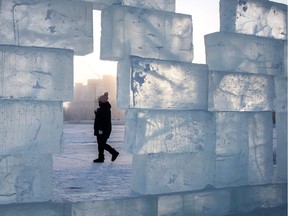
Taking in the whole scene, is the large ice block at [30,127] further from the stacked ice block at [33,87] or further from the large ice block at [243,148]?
the large ice block at [243,148]

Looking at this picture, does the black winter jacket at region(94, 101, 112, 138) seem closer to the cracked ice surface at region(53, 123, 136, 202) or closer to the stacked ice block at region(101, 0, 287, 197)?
the cracked ice surface at region(53, 123, 136, 202)

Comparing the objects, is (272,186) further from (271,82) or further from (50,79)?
(50,79)

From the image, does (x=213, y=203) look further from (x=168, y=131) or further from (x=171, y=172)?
(x=168, y=131)

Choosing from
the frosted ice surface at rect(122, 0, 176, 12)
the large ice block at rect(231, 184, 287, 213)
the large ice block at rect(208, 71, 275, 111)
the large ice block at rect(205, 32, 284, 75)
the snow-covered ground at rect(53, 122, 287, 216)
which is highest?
the frosted ice surface at rect(122, 0, 176, 12)

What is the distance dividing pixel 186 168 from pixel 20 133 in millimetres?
1840

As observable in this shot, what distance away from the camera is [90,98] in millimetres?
39000

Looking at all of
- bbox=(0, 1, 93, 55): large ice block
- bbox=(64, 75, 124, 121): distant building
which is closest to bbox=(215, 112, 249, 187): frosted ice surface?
bbox=(0, 1, 93, 55): large ice block

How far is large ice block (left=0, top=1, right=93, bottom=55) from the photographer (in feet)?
11.1

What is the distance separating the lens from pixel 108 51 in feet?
12.6

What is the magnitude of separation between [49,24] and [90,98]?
117 ft

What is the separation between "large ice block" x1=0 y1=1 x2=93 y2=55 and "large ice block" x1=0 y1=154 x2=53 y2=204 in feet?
3.49

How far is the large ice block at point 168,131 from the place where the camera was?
389cm

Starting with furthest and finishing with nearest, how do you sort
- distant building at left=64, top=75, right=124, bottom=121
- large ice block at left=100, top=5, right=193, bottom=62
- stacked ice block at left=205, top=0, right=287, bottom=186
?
distant building at left=64, top=75, right=124, bottom=121 < stacked ice block at left=205, top=0, right=287, bottom=186 < large ice block at left=100, top=5, right=193, bottom=62

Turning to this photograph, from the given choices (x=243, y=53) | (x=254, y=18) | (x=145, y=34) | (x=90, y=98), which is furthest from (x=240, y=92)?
(x=90, y=98)
